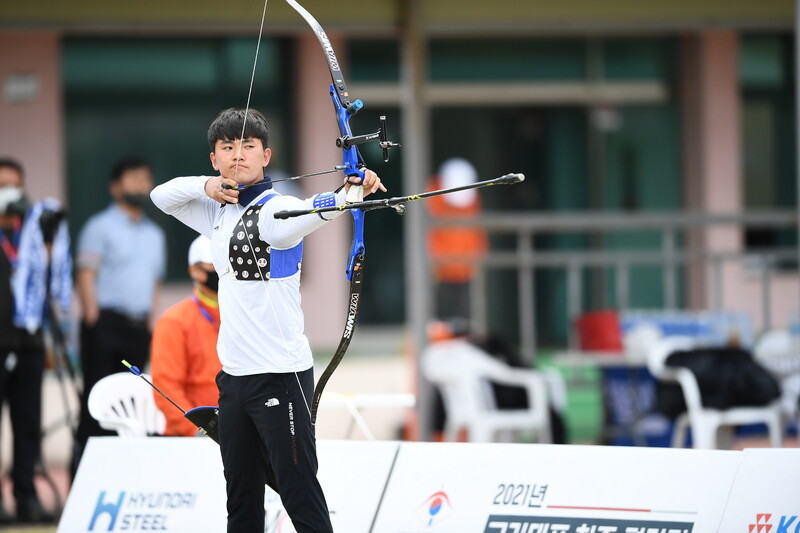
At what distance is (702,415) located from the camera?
7.43 metres

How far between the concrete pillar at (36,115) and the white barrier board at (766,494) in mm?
8331

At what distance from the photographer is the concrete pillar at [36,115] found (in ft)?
37.1

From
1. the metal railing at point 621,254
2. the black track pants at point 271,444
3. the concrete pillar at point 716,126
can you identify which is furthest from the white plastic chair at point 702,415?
the concrete pillar at point 716,126

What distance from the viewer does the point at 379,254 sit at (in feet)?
43.7

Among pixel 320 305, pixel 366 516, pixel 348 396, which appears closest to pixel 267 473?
pixel 366 516

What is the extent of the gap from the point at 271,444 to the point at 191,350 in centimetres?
140

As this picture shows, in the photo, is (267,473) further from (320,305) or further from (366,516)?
(320,305)

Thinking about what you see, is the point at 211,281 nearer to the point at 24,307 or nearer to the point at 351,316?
the point at 351,316

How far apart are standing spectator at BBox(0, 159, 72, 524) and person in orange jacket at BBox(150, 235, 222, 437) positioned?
5.71ft

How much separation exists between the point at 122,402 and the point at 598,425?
16.0 feet

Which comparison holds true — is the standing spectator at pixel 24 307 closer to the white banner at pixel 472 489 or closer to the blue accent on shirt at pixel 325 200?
the white banner at pixel 472 489

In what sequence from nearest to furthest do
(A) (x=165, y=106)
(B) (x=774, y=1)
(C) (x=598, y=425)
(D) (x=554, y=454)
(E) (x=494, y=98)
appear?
(D) (x=554, y=454) < (B) (x=774, y=1) < (C) (x=598, y=425) < (A) (x=165, y=106) < (E) (x=494, y=98)

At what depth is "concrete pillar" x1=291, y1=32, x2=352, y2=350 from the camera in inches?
488

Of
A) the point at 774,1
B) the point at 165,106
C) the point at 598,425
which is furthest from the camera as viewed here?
the point at 165,106
